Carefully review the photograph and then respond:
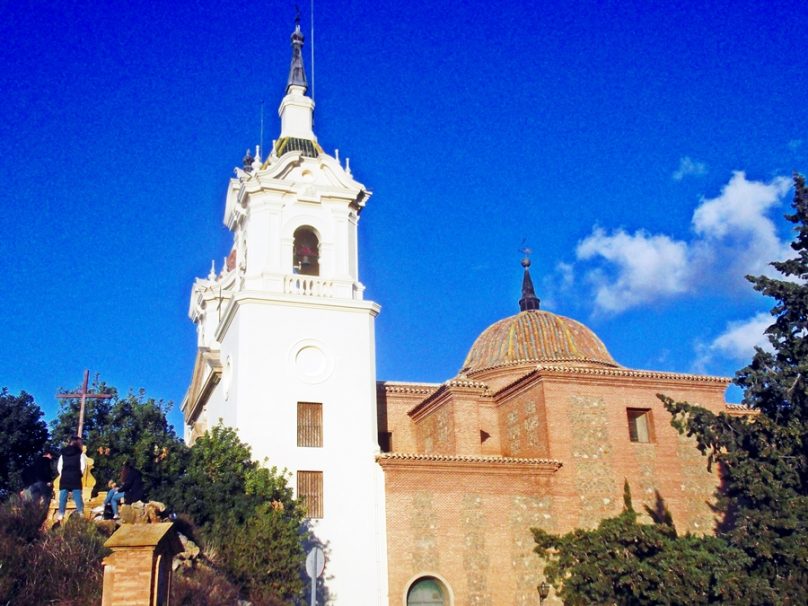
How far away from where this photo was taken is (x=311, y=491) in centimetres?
2494

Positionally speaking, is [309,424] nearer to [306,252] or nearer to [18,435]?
[306,252]

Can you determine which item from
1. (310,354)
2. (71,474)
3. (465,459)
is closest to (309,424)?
(310,354)

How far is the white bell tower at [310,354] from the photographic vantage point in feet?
81.3

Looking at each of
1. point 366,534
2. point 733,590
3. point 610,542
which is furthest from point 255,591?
point 733,590

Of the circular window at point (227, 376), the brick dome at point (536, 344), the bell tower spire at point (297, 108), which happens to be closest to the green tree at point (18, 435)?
the circular window at point (227, 376)

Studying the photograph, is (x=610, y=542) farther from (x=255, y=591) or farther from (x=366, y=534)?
(x=255, y=591)

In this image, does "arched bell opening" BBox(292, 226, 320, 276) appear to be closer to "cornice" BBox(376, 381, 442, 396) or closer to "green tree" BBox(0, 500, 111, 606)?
"cornice" BBox(376, 381, 442, 396)

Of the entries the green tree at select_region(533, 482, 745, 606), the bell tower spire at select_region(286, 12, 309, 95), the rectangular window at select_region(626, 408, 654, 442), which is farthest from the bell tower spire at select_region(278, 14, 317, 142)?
the green tree at select_region(533, 482, 745, 606)

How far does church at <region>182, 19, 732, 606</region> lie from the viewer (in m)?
24.7

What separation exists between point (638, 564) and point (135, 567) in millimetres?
15312

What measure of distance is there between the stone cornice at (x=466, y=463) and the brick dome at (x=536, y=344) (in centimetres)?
665

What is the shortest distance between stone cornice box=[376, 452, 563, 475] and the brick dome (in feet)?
21.8

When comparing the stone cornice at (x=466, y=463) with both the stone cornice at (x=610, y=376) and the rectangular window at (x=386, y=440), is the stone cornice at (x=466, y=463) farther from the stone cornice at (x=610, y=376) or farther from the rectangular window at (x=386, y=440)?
the rectangular window at (x=386, y=440)

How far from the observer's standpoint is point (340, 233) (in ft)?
95.4
